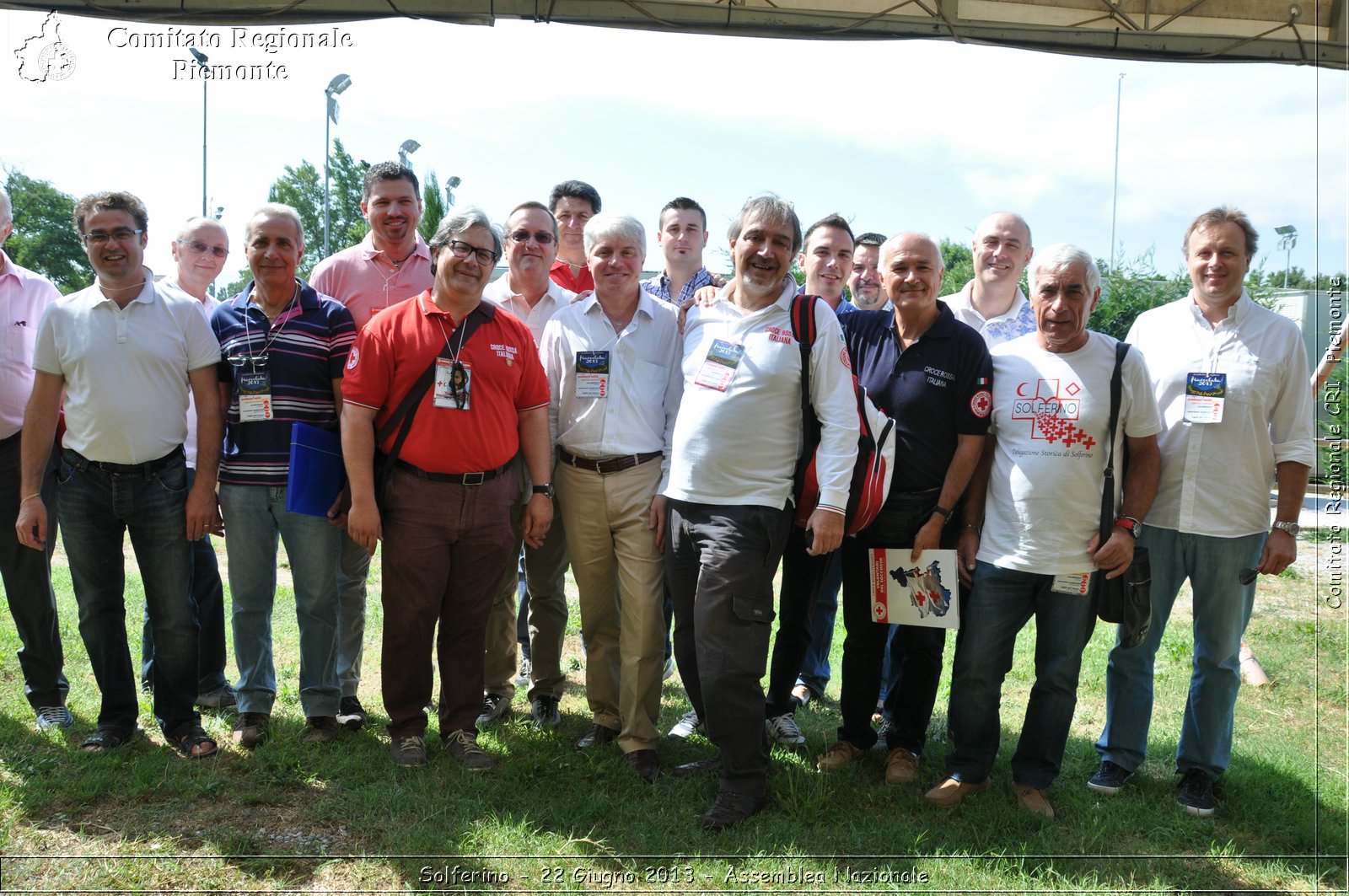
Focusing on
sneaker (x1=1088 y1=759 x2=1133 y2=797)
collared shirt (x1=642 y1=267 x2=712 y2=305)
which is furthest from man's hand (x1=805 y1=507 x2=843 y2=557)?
collared shirt (x1=642 y1=267 x2=712 y2=305)

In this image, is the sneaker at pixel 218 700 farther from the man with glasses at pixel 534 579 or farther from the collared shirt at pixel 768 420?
the collared shirt at pixel 768 420

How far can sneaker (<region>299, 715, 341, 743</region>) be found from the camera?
4.04 metres

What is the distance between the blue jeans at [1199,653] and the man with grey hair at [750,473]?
148 centimetres

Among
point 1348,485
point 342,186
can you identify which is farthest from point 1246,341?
point 342,186

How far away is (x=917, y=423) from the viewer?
3.62 meters

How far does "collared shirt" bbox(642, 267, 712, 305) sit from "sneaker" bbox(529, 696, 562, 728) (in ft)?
7.08

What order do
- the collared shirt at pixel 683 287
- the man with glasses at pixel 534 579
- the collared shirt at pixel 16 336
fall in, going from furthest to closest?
the collared shirt at pixel 683 287, the man with glasses at pixel 534 579, the collared shirt at pixel 16 336

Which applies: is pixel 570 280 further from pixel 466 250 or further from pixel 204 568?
pixel 204 568

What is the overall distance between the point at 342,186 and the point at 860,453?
36.9 metres

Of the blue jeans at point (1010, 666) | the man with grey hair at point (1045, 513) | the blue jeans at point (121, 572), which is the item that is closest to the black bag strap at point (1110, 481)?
the man with grey hair at point (1045, 513)

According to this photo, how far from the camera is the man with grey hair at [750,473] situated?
3420 mm

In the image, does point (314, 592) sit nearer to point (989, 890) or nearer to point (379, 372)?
point (379, 372)

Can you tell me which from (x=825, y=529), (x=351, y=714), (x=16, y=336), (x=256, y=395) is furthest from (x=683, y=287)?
(x=16, y=336)

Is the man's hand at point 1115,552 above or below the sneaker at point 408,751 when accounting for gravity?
above
